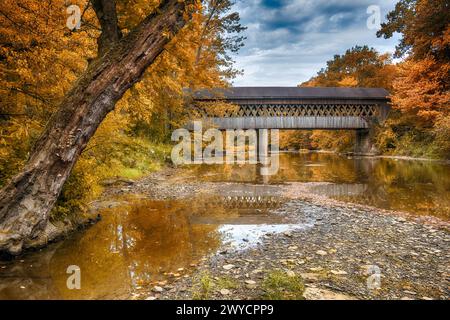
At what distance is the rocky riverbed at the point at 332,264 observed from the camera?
3244 mm

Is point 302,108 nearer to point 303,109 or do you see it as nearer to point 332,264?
point 303,109

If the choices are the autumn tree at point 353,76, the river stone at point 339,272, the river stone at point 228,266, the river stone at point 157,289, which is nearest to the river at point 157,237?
the river stone at point 157,289

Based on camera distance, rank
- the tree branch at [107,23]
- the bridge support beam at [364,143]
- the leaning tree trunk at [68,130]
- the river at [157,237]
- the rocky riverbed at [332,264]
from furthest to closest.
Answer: the bridge support beam at [364,143] < the tree branch at [107,23] < the leaning tree trunk at [68,130] < the river at [157,237] < the rocky riverbed at [332,264]

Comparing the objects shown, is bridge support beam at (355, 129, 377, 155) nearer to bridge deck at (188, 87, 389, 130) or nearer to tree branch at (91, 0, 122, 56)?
bridge deck at (188, 87, 389, 130)

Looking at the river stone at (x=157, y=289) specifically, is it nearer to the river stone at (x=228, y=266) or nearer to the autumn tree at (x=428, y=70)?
the river stone at (x=228, y=266)

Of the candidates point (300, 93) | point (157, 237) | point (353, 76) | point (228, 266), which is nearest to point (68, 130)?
point (157, 237)

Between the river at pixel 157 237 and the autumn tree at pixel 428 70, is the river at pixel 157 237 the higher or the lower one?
the lower one

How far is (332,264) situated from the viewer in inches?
159

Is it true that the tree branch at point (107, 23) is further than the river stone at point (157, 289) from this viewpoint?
Yes

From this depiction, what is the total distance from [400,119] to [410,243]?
28.4 m

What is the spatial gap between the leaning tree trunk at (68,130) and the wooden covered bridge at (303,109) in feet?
78.6

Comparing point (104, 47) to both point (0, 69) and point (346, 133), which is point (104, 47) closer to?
point (0, 69)
